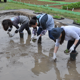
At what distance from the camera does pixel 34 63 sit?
314 cm

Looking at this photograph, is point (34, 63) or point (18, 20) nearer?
point (34, 63)

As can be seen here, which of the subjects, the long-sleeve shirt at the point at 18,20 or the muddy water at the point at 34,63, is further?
the long-sleeve shirt at the point at 18,20

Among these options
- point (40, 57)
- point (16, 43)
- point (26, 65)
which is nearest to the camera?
point (26, 65)

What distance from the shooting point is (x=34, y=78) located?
2576mm

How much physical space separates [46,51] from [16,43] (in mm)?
1256

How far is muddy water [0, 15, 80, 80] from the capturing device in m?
2.65

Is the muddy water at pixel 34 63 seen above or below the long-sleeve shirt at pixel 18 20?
below

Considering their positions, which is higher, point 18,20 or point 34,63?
point 18,20

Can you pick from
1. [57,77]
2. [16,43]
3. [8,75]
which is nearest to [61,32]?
[57,77]

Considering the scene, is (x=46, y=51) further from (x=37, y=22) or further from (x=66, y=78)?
(x=66, y=78)

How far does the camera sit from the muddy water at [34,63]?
2.65 meters

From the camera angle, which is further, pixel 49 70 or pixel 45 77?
pixel 49 70

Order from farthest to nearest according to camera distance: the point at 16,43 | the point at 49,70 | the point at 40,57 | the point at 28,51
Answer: the point at 16,43 → the point at 28,51 → the point at 40,57 → the point at 49,70

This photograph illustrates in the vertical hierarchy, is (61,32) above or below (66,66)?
above
